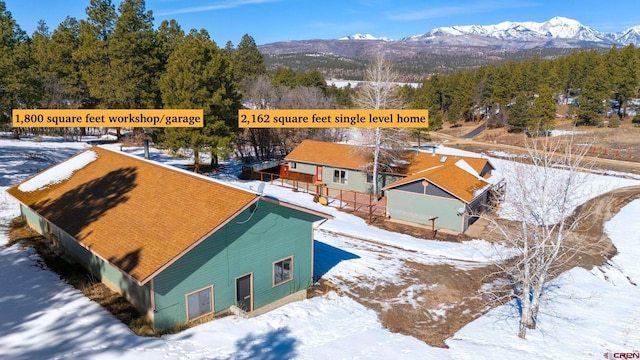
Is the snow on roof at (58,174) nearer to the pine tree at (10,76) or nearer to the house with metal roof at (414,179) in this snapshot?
the pine tree at (10,76)

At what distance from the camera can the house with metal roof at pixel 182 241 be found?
13.8 meters

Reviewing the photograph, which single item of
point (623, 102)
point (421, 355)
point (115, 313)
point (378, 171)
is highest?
point (623, 102)

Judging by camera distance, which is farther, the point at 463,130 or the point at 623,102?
the point at 463,130

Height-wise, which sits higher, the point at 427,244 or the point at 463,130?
the point at 463,130

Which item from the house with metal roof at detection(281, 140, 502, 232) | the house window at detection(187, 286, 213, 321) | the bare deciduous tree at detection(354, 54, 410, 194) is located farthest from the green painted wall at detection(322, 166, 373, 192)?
the house window at detection(187, 286, 213, 321)

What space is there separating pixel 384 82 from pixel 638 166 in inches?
1332

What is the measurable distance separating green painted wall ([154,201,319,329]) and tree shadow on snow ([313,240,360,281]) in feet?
7.07

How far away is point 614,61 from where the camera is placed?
246ft

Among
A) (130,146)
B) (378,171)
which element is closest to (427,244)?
(378,171)

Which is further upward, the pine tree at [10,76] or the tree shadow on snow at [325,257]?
the pine tree at [10,76]

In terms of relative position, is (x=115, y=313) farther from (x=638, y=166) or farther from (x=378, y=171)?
(x=638, y=166)

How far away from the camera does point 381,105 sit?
3478 cm

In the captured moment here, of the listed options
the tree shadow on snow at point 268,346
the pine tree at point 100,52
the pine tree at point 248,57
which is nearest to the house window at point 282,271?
the tree shadow on snow at point 268,346

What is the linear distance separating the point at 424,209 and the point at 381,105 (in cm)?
986
